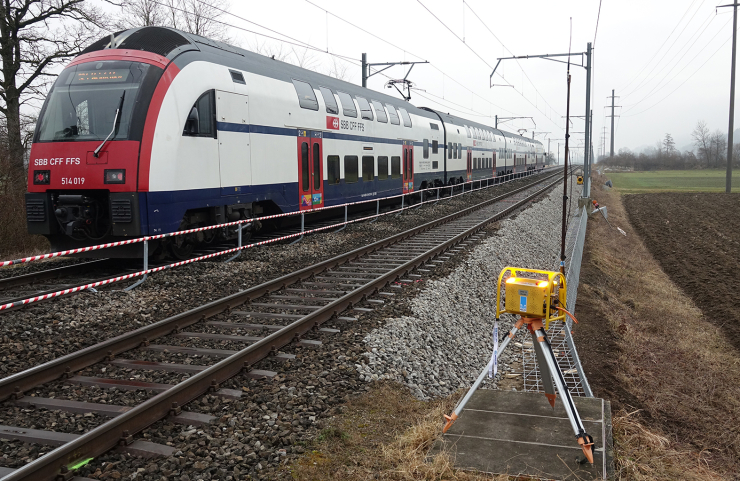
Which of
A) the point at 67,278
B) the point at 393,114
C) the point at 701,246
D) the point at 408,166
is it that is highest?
the point at 393,114

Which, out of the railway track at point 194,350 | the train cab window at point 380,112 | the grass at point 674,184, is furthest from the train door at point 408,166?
the grass at point 674,184

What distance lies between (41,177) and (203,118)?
9.58 ft

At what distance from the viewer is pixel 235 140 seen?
11.4 metres

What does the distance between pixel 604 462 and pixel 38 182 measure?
982 cm

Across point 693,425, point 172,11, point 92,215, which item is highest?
point 172,11

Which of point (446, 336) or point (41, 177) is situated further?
point (41, 177)

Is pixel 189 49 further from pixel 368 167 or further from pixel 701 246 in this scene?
pixel 701 246

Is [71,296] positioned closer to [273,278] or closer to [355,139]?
[273,278]

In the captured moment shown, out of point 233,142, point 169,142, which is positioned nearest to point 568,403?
point 169,142

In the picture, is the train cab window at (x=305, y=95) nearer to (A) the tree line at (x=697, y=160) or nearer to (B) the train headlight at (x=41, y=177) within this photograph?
(B) the train headlight at (x=41, y=177)

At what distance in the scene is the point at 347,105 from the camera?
54.5ft

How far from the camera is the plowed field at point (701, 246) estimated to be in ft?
44.6

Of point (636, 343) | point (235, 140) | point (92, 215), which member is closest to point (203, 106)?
point (235, 140)

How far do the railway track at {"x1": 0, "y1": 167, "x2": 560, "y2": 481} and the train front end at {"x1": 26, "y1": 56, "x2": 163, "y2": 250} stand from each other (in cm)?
299
